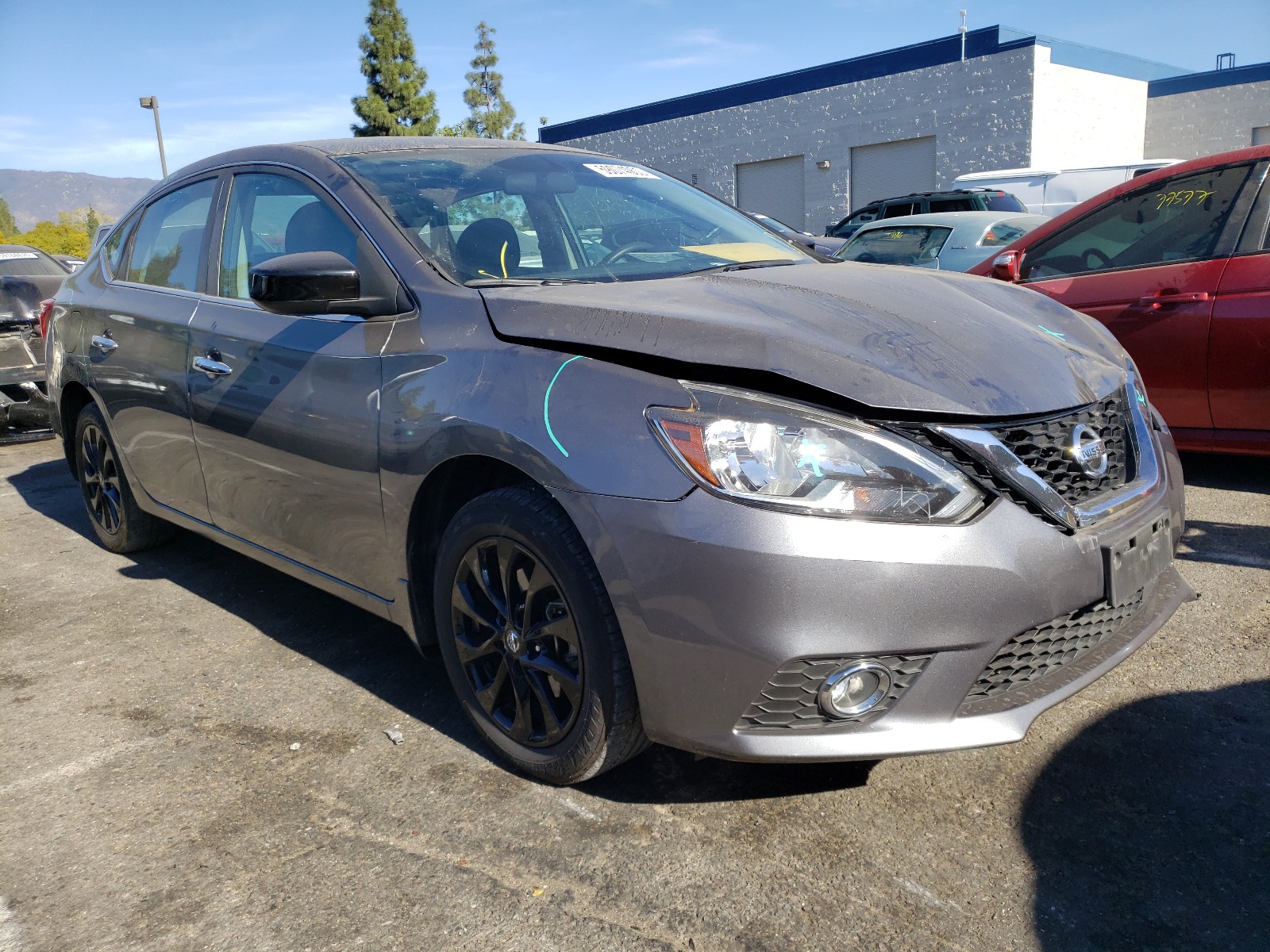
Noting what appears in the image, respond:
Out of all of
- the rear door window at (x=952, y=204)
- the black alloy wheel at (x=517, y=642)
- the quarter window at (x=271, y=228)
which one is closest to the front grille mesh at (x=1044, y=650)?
the black alloy wheel at (x=517, y=642)

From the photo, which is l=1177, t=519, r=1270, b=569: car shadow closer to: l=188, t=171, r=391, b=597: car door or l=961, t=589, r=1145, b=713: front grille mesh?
l=961, t=589, r=1145, b=713: front grille mesh

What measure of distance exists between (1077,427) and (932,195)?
1450 cm

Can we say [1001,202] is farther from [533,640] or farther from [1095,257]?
[533,640]

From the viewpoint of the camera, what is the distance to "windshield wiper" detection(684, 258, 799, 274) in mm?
2986

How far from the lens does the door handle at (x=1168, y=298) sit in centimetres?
459

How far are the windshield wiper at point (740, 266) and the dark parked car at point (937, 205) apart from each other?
37.9 ft

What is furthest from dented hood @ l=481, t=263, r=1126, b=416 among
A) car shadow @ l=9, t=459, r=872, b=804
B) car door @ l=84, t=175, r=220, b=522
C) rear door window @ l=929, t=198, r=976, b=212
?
rear door window @ l=929, t=198, r=976, b=212

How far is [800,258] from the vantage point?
11.3ft

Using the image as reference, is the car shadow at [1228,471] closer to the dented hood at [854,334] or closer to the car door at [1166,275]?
the car door at [1166,275]

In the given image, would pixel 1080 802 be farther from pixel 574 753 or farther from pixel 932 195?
pixel 932 195

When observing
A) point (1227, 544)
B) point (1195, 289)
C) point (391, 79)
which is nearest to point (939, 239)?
point (1195, 289)

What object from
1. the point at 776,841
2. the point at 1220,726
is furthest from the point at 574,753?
the point at 1220,726

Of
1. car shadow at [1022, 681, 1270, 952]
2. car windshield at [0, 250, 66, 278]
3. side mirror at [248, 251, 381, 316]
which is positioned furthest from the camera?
car windshield at [0, 250, 66, 278]

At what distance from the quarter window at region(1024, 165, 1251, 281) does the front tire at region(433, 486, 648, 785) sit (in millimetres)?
3800
